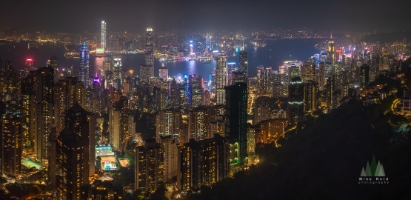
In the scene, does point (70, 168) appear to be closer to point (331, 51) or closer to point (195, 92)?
point (195, 92)

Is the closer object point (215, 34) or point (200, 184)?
point (200, 184)

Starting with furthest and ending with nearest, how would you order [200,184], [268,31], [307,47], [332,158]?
[307,47] → [268,31] → [200,184] → [332,158]

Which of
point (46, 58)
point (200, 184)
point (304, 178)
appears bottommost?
point (200, 184)

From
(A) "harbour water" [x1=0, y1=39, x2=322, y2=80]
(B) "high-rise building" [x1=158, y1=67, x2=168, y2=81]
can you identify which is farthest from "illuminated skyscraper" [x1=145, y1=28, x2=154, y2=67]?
(B) "high-rise building" [x1=158, y1=67, x2=168, y2=81]

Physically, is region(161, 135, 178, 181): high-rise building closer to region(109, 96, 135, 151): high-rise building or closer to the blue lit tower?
region(109, 96, 135, 151): high-rise building

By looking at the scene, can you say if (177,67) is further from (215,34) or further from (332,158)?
(332,158)

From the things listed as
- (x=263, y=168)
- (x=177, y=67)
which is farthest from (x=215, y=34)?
(x=263, y=168)

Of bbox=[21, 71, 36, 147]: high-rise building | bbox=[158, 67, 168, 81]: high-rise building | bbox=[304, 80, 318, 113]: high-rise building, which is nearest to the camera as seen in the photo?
bbox=[21, 71, 36, 147]: high-rise building
